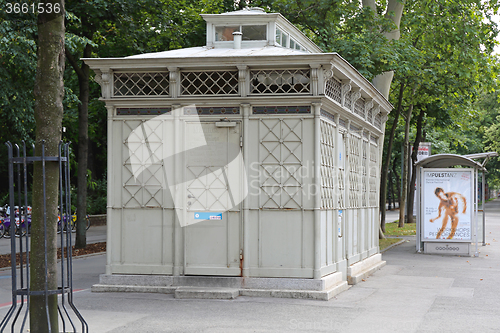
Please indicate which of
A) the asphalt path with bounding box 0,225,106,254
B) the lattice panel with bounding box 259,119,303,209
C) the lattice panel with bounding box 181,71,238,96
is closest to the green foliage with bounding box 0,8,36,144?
the asphalt path with bounding box 0,225,106,254

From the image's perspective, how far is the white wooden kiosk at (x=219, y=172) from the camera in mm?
9836

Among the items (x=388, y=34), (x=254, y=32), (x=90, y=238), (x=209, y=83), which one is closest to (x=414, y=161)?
(x=388, y=34)

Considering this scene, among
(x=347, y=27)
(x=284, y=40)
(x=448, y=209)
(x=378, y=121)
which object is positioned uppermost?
(x=347, y=27)

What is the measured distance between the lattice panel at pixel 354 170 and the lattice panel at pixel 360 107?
0.53 metres

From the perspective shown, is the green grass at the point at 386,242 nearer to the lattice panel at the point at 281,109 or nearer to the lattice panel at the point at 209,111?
the lattice panel at the point at 281,109

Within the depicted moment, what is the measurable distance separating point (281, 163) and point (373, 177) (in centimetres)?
566

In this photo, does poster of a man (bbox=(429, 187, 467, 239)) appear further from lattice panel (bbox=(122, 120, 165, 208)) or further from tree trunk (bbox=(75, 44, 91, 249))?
lattice panel (bbox=(122, 120, 165, 208))

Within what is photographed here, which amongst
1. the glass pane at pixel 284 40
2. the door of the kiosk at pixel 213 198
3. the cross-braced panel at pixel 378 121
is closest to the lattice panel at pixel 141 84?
the door of the kiosk at pixel 213 198

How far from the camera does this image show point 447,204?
58.9 ft

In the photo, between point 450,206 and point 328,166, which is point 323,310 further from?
point 450,206

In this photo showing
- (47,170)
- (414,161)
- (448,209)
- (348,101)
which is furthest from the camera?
(414,161)

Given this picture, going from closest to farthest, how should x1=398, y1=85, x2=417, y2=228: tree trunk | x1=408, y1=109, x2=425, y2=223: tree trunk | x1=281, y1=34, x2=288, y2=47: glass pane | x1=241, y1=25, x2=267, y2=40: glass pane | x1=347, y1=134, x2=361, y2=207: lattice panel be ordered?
1. x1=241, y1=25, x2=267, y2=40: glass pane
2. x1=347, y1=134, x2=361, y2=207: lattice panel
3. x1=281, y1=34, x2=288, y2=47: glass pane
4. x1=398, y1=85, x2=417, y2=228: tree trunk
5. x1=408, y1=109, x2=425, y2=223: tree trunk

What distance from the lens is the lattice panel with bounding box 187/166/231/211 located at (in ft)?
33.2

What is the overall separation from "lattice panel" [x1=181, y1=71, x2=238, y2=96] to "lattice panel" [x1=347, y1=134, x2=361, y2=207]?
336 centimetres
